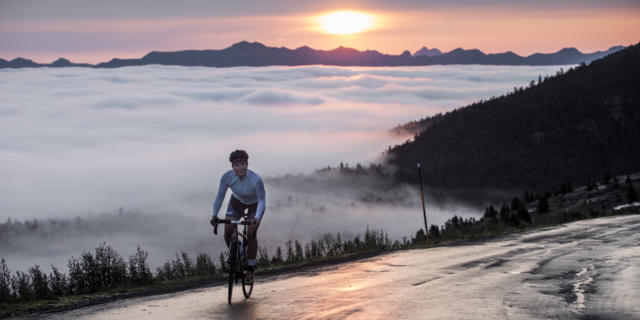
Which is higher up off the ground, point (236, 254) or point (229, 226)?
point (229, 226)

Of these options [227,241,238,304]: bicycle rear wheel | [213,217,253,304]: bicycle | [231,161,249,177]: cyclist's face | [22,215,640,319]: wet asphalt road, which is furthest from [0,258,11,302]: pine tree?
[231,161,249,177]: cyclist's face

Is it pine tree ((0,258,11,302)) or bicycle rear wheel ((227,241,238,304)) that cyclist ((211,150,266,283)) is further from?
pine tree ((0,258,11,302))

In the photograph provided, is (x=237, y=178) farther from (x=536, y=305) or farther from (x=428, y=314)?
(x=536, y=305)

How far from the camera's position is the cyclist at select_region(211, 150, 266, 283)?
10164mm

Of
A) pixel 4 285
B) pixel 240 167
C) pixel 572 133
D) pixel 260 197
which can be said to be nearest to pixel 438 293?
pixel 260 197

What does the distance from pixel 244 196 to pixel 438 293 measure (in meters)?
3.54

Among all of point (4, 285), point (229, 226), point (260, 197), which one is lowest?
point (4, 285)

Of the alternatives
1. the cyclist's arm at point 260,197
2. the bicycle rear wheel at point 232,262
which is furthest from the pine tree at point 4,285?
the cyclist's arm at point 260,197

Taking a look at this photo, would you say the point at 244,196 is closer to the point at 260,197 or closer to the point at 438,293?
the point at 260,197

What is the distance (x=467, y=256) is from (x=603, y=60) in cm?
20417

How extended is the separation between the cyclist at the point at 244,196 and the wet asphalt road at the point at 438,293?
3.46 ft

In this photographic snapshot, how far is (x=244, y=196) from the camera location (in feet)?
34.3

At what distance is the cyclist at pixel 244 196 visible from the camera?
1016 centimetres

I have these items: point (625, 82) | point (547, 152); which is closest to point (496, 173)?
point (547, 152)
